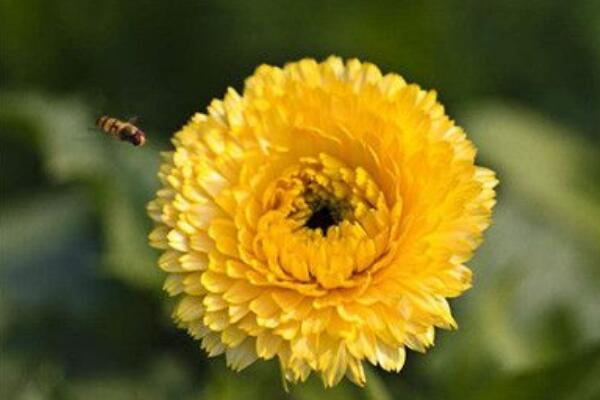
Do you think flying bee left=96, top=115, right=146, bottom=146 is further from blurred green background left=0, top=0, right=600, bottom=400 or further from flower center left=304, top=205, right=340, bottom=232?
blurred green background left=0, top=0, right=600, bottom=400

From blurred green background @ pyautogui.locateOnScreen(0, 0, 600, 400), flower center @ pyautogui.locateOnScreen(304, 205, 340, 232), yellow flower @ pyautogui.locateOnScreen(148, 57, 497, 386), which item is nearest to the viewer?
yellow flower @ pyautogui.locateOnScreen(148, 57, 497, 386)

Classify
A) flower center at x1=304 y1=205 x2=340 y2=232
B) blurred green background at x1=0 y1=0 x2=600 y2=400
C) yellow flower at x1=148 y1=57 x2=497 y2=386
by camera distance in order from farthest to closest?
blurred green background at x1=0 y1=0 x2=600 y2=400, flower center at x1=304 y1=205 x2=340 y2=232, yellow flower at x1=148 y1=57 x2=497 y2=386

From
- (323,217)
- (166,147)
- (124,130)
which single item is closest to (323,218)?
(323,217)

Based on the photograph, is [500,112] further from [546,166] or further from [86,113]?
[86,113]

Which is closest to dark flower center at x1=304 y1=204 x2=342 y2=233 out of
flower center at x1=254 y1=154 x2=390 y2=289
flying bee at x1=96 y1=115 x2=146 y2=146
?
flower center at x1=254 y1=154 x2=390 y2=289

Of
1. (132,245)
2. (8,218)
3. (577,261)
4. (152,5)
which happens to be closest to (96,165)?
(132,245)

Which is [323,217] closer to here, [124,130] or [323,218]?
[323,218]

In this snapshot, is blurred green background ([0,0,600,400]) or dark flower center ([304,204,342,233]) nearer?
dark flower center ([304,204,342,233])
